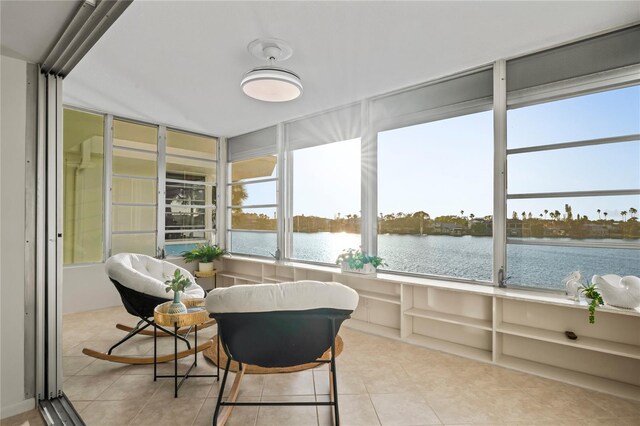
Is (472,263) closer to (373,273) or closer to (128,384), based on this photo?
(373,273)

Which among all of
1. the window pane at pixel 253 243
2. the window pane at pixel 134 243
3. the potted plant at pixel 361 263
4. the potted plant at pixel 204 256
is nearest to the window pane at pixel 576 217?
the potted plant at pixel 361 263

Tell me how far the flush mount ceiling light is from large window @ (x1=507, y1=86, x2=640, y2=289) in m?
2.18

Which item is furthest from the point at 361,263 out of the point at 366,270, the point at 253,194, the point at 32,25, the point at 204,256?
the point at 32,25

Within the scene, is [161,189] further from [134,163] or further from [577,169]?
[577,169]

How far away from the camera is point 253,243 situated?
18.9 ft

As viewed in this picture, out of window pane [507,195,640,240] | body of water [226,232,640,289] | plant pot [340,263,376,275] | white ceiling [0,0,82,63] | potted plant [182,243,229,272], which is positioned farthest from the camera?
potted plant [182,243,229,272]

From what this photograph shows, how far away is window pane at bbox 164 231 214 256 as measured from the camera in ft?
18.0

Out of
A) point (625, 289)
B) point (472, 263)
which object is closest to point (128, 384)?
point (472, 263)

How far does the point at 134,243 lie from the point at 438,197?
448cm

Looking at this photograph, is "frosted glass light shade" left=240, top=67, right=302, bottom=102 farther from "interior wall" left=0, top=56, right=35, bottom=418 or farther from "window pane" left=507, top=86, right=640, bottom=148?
"window pane" left=507, top=86, right=640, bottom=148

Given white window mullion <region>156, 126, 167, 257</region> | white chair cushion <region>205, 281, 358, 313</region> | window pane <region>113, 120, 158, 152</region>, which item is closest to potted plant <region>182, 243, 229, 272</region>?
white window mullion <region>156, 126, 167, 257</region>

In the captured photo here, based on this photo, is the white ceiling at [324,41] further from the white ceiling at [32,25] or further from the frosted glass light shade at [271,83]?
the white ceiling at [32,25]

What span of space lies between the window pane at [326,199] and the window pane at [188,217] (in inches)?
72.1

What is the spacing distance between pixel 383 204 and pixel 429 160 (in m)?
0.76
